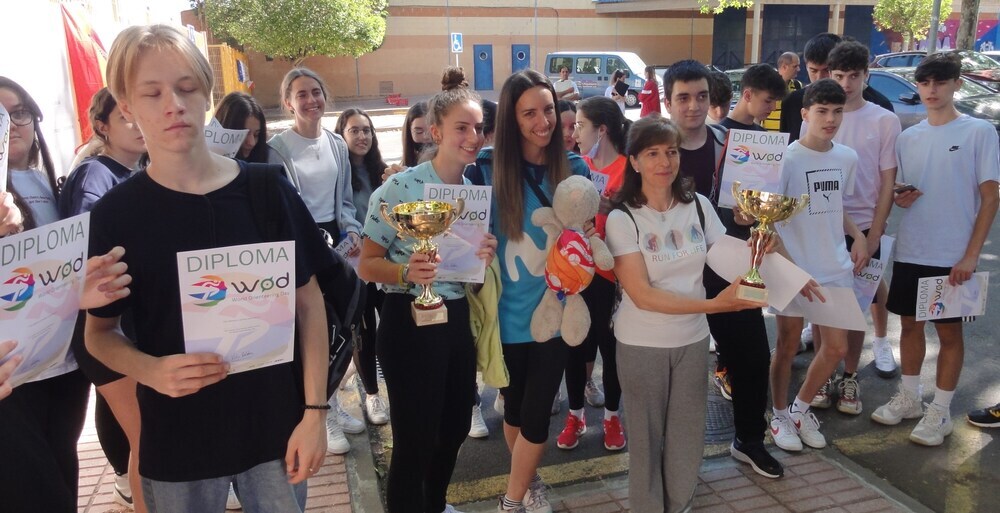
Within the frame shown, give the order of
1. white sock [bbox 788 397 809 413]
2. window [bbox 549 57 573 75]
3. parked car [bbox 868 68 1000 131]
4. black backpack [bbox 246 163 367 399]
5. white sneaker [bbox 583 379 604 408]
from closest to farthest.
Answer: black backpack [bbox 246 163 367 399]
white sock [bbox 788 397 809 413]
white sneaker [bbox 583 379 604 408]
parked car [bbox 868 68 1000 131]
window [bbox 549 57 573 75]

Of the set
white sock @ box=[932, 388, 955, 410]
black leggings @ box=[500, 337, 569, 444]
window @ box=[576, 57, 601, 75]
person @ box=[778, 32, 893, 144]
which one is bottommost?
white sock @ box=[932, 388, 955, 410]

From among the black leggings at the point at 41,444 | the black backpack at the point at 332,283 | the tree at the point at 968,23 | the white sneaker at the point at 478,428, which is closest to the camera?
the black backpack at the point at 332,283

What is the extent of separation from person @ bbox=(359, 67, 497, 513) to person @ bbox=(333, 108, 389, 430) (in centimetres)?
133

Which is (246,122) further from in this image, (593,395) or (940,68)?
(940,68)

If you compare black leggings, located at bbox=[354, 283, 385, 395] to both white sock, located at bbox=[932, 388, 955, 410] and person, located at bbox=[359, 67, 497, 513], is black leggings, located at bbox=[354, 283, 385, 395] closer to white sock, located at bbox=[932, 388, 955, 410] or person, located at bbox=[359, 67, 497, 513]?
person, located at bbox=[359, 67, 497, 513]

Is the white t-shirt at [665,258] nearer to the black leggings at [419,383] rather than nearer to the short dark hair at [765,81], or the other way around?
the black leggings at [419,383]

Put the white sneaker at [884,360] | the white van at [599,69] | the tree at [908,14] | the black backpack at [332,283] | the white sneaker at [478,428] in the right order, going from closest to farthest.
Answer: the black backpack at [332,283], the white sneaker at [478,428], the white sneaker at [884,360], the white van at [599,69], the tree at [908,14]

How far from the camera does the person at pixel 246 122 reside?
12.6 feet

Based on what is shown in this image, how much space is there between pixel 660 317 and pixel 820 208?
1.30 meters

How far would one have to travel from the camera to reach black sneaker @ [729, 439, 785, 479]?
3408 millimetres

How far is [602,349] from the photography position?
12.6 ft

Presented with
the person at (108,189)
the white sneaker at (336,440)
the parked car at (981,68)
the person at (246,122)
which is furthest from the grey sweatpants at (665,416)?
the parked car at (981,68)

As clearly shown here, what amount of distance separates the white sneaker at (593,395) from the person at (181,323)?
2.77 meters

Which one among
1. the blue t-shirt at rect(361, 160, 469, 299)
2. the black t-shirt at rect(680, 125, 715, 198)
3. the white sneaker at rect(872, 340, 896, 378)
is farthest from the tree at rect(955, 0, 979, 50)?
the blue t-shirt at rect(361, 160, 469, 299)
